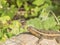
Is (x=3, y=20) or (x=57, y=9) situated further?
(x=57, y=9)

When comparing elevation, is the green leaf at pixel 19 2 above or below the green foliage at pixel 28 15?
above

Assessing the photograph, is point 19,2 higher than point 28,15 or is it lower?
higher

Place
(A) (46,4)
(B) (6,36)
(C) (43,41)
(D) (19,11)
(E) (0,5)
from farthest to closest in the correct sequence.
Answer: (D) (19,11) → (A) (46,4) → (E) (0,5) → (B) (6,36) → (C) (43,41)

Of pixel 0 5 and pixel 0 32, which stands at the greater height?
pixel 0 5

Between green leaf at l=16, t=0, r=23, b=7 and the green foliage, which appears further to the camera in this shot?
green leaf at l=16, t=0, r=23, b=7

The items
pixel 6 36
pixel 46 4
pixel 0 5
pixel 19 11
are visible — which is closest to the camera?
pixel 6 36

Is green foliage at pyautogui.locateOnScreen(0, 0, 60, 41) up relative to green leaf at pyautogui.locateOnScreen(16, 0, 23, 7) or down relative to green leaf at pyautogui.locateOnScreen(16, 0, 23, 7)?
down

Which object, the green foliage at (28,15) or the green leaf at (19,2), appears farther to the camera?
the green leaf at (19,2)

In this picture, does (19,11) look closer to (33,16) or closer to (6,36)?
(33,16)

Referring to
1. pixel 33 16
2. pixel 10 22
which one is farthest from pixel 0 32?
pixel 33 16

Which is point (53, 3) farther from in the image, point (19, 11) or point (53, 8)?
point (19, 11)
